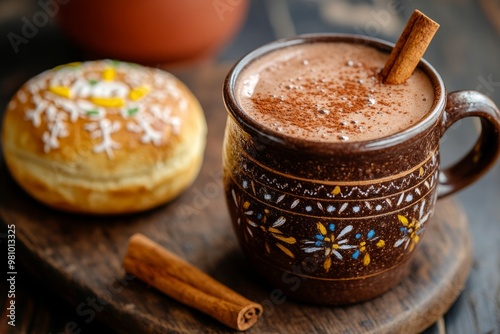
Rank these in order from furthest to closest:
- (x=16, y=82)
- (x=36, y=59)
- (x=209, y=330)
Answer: (x=36, y=59) < (x=16, y=82) < (x=209, y=330)

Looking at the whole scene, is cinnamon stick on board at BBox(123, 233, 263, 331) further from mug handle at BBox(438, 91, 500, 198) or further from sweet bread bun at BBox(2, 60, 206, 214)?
mug handle at BBox(438, 91, 500, 198)

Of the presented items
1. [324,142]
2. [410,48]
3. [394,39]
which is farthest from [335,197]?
[394,39]

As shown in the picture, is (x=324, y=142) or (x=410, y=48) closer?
(x=324, y=142)

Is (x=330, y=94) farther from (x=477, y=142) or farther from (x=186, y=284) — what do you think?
(x=186, y=284)

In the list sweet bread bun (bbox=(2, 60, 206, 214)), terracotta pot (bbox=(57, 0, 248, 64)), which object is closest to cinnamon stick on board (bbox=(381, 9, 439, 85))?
sweet bread bun (bbox=(2, 60, 206, 214))

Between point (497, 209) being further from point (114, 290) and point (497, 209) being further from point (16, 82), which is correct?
point (16, 82)

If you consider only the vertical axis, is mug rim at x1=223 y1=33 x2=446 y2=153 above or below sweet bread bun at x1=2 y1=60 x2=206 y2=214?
above

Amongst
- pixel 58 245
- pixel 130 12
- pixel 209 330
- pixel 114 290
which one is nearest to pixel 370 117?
pixel 209 330
